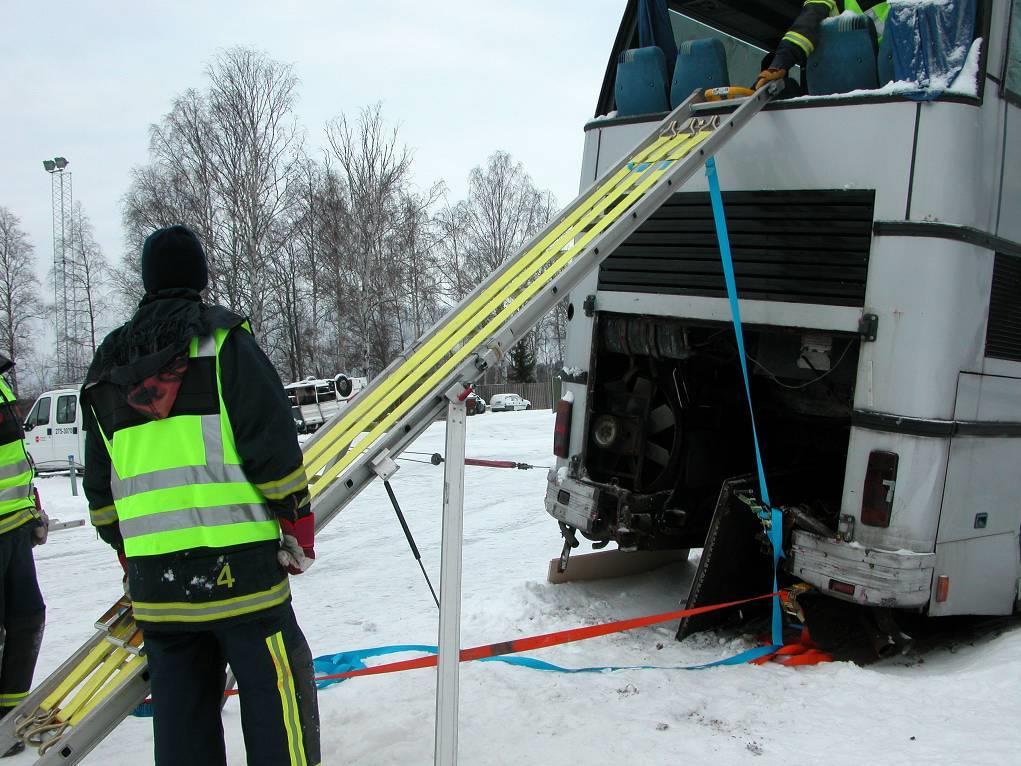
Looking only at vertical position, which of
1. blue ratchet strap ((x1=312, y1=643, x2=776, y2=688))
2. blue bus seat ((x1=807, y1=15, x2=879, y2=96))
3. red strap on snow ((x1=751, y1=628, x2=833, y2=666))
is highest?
blue bus seat ((x1=807, y1=15, x2=879, y2=96))

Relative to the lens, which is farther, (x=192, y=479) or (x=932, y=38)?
(x=932, y=38)

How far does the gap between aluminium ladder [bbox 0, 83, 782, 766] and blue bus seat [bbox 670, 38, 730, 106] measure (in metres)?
0.62

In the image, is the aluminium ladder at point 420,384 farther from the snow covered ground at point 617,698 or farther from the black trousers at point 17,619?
the black trousers at point 17,619

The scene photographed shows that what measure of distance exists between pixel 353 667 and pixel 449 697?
5.20 feet

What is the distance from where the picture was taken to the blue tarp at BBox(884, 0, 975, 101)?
391cm

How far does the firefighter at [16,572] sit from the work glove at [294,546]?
5.92 feet

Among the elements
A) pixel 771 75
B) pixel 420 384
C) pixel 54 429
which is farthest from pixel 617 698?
pixel 54 429

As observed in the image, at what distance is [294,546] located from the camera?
2441 mm

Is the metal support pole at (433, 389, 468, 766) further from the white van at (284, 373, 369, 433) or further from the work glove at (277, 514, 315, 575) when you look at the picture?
the white van at (284, 373, 369, 433)

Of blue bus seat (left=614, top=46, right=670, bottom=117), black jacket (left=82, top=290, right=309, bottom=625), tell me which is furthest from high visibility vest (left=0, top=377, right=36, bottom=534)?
blue bus seat (left=614, top=46, right=670, bottom=117)

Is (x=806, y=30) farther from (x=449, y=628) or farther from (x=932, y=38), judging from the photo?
(x=449, y=628)

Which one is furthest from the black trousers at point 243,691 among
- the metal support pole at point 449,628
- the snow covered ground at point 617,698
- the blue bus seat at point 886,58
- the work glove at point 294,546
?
the blue bus seat at point 886,58

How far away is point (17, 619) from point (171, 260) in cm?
212

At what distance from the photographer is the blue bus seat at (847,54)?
4262 millimetres
